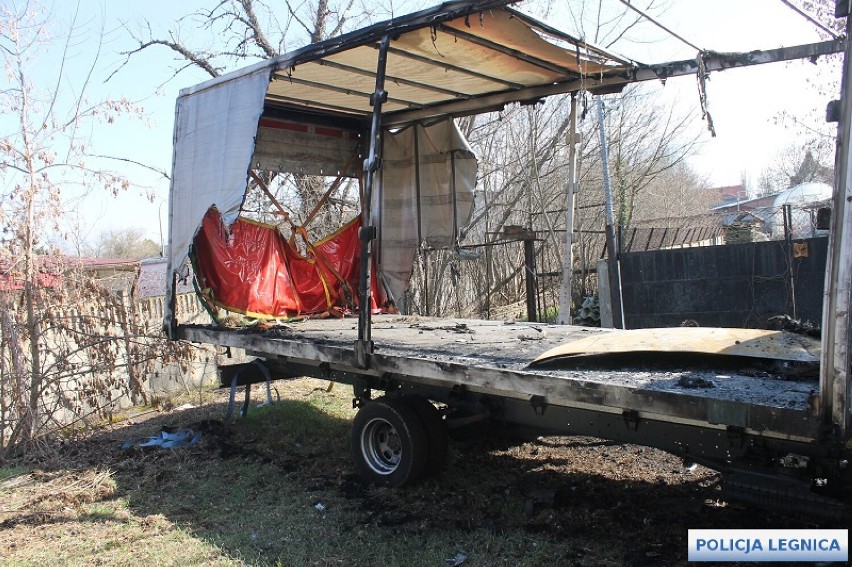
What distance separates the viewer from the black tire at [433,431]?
15.5ft

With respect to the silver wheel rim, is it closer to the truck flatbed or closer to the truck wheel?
the truck wheel

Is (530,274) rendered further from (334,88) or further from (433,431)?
(433,431)

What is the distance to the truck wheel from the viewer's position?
465cm

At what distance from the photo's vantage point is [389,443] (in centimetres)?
507

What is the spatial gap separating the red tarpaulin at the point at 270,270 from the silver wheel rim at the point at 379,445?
2.44 meters

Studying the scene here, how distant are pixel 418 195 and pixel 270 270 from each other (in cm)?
200

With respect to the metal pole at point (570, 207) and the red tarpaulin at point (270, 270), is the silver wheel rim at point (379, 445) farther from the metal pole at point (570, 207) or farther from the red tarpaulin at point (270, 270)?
the metal pole at point (570, 207)

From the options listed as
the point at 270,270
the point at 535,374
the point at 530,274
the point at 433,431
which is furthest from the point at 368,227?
the point at 530,274

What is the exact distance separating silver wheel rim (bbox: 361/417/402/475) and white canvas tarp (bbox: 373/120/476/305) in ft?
10.4

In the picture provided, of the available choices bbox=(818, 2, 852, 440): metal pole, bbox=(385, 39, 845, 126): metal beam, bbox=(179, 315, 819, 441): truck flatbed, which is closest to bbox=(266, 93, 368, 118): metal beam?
bbox=(385, 39, 845, 126): metal beam

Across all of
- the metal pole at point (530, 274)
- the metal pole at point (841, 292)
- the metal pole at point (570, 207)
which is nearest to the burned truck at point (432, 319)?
the metal pole at point (841, 292)

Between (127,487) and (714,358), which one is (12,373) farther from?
(714,358)

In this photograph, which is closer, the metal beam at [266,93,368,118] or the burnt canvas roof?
the burnt canvas roof

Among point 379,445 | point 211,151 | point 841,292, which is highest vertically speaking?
point 211,151
